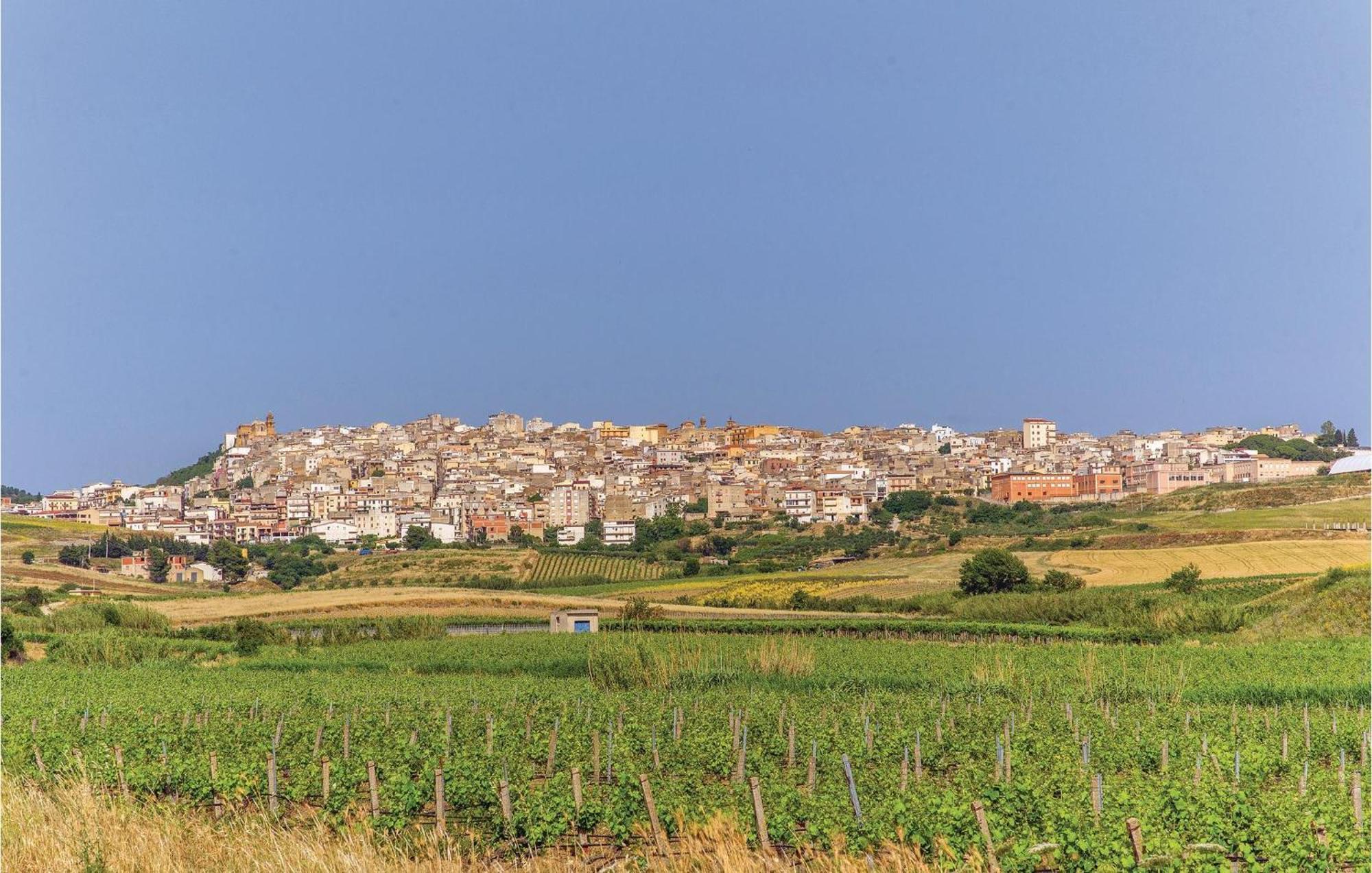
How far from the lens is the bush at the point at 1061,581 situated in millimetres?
46844

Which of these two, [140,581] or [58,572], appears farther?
[140,581]

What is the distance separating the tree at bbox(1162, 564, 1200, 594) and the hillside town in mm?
67091

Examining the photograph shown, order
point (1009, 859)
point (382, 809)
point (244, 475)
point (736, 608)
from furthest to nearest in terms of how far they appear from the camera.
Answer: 1. point (244, 475)
2. point (736, 608)
3. point (382, 809)
4. point (1009, 859)

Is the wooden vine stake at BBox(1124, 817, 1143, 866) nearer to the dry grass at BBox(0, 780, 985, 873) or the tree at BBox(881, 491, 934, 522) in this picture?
the dry grass at BBox(0, 780, 985, 873)

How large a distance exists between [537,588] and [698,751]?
52596mm

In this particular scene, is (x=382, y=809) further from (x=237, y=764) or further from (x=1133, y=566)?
(x=1133, y=566)

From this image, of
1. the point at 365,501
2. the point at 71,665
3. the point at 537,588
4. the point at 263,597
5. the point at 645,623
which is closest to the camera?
the point at 71,665

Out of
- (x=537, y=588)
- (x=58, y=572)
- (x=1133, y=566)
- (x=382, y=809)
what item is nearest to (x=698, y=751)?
(x=382, y=809)

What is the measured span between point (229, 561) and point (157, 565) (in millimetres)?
5025

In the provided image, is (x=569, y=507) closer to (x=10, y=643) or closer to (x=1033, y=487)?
(x=1033, y=487)

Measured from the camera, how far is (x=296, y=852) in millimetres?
8969

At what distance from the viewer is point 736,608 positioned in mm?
48688

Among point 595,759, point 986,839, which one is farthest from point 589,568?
point 986,839

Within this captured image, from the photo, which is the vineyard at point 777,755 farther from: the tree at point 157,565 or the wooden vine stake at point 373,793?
the tree at point 157,565
